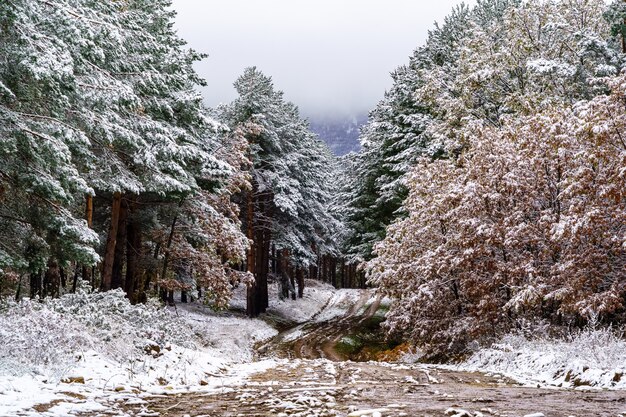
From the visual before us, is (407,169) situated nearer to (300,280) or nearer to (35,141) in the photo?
(300,280)

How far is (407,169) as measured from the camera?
90.1 ft

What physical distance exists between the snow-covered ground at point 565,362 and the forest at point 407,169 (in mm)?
819

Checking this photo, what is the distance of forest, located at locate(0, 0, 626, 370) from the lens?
1087 cm

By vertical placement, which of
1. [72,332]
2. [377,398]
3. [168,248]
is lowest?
[377,398]

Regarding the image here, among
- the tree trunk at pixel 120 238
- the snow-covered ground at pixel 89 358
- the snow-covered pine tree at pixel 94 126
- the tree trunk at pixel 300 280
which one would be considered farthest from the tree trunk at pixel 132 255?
the tree trunk at pixel 300 280

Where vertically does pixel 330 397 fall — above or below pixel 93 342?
below

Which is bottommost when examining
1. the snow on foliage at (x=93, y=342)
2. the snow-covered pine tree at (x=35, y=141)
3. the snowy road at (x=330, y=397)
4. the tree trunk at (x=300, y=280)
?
the snowy road at (x=330, y=397)

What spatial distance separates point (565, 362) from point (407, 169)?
18.6m

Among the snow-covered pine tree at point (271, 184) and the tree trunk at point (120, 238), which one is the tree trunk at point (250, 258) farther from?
the tree trunk at point (120, 238)

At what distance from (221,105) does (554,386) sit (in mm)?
27442

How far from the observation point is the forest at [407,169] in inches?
428

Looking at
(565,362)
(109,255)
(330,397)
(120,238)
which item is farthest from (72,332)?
(120,238)

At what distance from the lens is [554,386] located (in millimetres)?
8422

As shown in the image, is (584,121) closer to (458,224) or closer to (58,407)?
(458,224)
